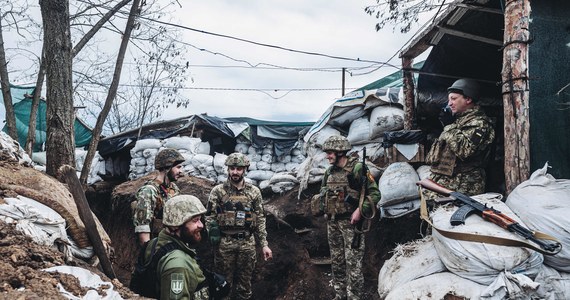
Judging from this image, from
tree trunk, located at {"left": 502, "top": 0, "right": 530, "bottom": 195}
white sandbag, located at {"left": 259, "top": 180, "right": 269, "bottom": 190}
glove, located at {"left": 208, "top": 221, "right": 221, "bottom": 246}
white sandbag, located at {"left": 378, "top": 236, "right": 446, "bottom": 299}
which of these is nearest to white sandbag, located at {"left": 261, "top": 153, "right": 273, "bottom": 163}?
white sandbag, located at {"left": 259, "top": 180, "right": 269, "bottom": 190}

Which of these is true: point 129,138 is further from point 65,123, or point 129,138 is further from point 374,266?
point 374,266

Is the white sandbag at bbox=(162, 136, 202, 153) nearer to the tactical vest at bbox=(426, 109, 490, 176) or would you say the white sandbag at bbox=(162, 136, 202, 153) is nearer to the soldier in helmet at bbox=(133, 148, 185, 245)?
the soldier in helmet at bbox=(133, 148, 185, 245)

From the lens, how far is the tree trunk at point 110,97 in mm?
5520

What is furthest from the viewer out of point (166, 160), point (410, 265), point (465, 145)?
point (166, 160)

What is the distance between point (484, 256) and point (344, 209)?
2129mm

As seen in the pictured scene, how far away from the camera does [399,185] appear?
514cm

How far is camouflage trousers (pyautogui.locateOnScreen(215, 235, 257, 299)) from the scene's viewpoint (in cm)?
460

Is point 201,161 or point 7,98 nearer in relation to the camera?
point 7,98

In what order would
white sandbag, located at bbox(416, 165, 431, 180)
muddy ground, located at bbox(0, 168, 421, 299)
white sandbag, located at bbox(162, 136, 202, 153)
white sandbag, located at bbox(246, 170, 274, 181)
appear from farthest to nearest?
white sandbag, located at bbox(246, 170, 274, 181)
white sandbag, located at bbox(162, 136, 202, 153)
muddy ground, located at bbox(0, 168, 421, 299)
white sandbag, located at bbox(416, 165, 431, 180)

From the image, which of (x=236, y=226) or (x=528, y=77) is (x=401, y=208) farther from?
(x=528, y=77)

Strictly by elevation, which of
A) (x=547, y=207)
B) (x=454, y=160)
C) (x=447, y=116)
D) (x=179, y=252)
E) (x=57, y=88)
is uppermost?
(x=57, y=88)

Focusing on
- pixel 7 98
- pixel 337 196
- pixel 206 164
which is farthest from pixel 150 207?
pixel 206 164

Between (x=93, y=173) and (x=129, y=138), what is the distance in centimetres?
124

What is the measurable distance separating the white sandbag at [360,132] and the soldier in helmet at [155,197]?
3.23 m
